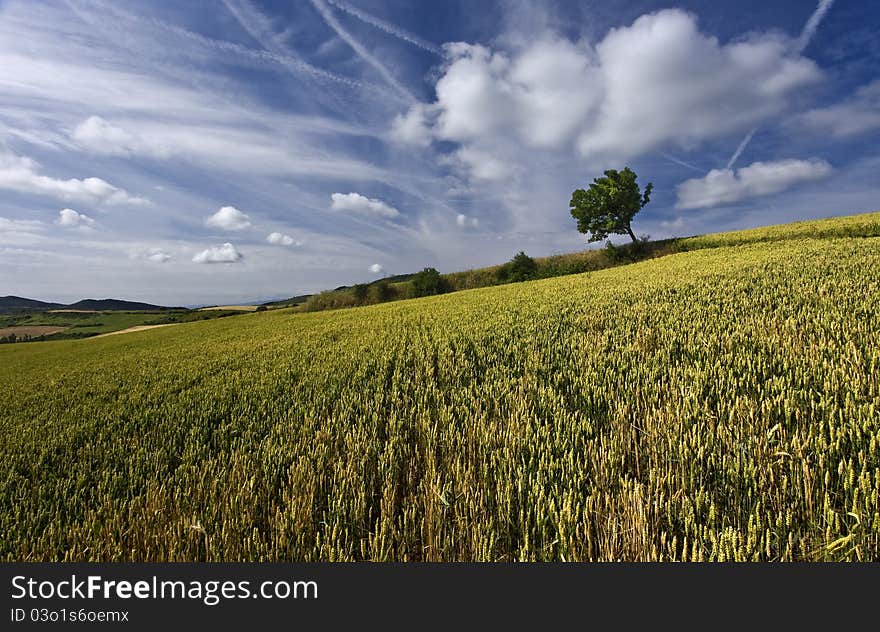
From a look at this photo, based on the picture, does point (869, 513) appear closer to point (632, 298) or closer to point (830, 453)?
point (830, 453)

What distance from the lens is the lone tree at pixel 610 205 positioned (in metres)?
54.2

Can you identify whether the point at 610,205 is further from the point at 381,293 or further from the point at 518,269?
the point at 381,293

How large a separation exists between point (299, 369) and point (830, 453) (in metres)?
8.82

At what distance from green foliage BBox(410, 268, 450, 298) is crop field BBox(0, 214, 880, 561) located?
52786 mm

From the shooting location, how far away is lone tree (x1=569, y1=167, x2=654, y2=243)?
5419cm

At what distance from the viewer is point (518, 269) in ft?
187

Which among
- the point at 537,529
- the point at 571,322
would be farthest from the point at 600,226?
the point at 537,529

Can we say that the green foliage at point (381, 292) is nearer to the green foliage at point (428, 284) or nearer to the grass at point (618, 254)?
the grass at point (618, 254)

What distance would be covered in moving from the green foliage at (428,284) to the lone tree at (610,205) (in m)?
24.0

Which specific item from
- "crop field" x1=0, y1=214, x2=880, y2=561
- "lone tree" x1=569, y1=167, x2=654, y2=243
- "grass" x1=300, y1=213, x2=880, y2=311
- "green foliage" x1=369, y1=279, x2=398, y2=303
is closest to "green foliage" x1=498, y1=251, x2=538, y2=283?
"grass" x1=300, y1=213, x2=880, y2=311

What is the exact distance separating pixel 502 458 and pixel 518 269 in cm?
5545

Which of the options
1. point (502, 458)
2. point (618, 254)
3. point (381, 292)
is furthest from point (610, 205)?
point (502, 458)

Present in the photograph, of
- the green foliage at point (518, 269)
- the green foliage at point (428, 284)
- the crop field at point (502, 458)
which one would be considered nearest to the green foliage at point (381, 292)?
the green foliage at point (428, 284)

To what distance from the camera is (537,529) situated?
104 inches
